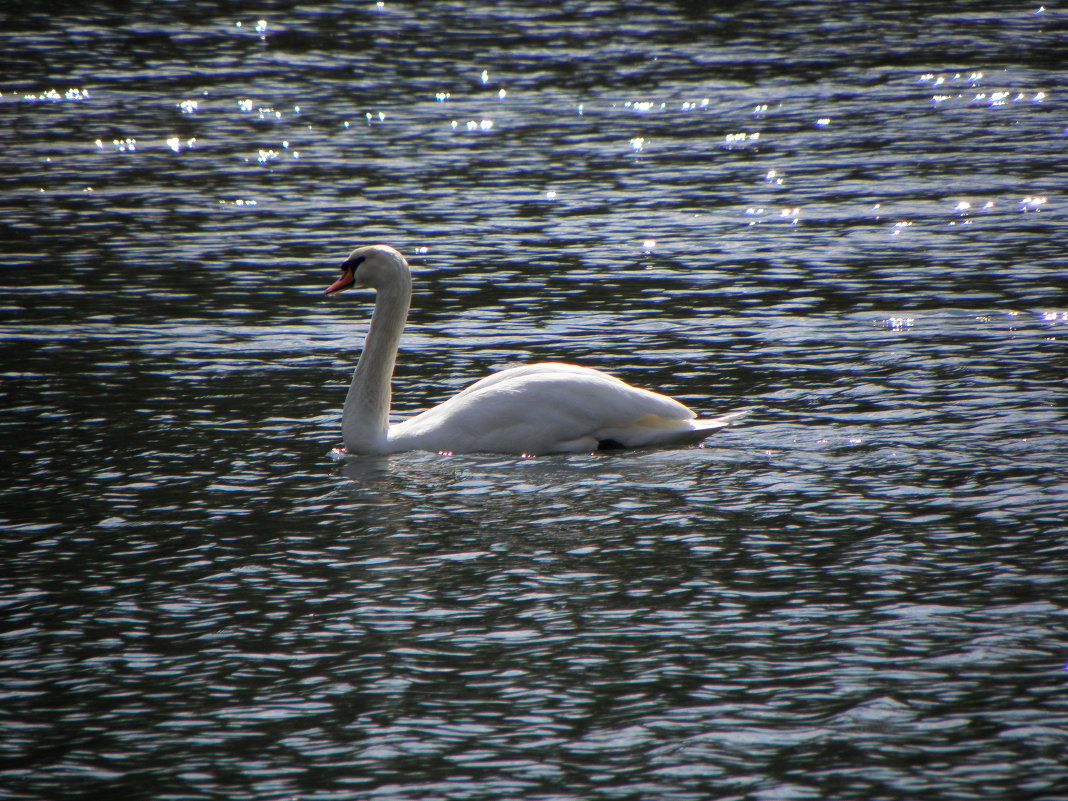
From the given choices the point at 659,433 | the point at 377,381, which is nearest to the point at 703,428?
the point at 659,433

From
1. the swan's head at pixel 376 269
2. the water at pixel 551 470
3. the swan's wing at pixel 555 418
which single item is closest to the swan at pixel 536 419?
the swan's wing at pixel 555 418

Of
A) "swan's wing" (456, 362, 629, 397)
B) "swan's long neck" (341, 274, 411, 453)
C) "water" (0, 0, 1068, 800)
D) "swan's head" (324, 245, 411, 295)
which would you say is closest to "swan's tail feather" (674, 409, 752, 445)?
"water" (0, 0, 1068, 800)

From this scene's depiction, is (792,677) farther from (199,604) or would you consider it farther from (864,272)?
(864,272)

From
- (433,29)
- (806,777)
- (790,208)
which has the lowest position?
(806,777)

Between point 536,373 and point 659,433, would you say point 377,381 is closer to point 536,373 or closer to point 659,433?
point 536,373

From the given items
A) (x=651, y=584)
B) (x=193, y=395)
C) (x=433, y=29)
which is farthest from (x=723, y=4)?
(x=651, y=584)

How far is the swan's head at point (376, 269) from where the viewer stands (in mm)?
13195

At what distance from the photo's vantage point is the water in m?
7.73

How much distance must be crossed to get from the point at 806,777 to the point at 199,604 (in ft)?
13.3

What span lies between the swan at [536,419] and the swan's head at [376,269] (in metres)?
0.89

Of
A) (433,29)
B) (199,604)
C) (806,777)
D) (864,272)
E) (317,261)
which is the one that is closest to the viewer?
(806,777)

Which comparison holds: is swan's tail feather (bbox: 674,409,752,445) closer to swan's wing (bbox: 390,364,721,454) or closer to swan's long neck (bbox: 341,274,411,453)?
swan's wing (bbox: 390,364,721,454)

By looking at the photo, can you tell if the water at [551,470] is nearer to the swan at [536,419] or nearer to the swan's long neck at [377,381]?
the swan at [536,419]

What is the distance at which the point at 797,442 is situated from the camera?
492 inches
